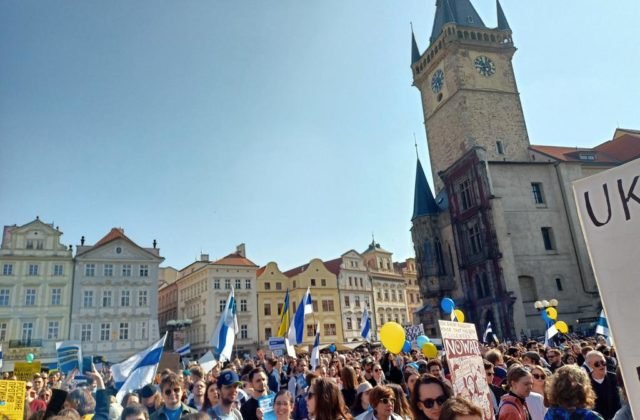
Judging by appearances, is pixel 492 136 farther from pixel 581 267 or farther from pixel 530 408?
pixel 530 408

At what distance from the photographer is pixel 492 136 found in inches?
1726

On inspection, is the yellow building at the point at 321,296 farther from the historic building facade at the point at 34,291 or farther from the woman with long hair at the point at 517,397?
the woman with long hair at the point at 517,397

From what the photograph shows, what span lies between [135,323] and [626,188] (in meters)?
49.0

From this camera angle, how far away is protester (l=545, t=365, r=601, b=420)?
3.91 meters

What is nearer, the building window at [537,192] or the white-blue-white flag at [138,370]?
the white-blue-white flag at [138,370]

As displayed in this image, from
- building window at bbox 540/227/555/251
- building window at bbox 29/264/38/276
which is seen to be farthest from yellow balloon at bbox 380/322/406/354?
building window at bbox 29/264/38/276

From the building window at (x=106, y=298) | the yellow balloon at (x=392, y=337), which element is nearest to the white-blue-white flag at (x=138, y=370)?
the yellow balloon at (x=392, y=337)

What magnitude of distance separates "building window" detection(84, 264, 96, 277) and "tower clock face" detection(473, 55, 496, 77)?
42254 mm

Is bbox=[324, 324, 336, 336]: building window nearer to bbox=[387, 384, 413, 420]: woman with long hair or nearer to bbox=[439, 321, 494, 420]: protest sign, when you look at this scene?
bbox=[439, 321, 494, 420]: protest sign

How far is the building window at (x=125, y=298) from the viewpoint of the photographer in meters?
46.0

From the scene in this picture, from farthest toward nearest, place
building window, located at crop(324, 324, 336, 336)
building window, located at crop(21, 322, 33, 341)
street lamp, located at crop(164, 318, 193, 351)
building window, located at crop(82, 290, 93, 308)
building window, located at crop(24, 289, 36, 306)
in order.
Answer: building window, located at crop(324, 324, 336, 336), street lamp, located at crop(164, 318, 193, 351), building window, located at crop(82, 290, 93, 308), building window, located at crop(24, 289, 36, 306), building window, located at crop(21, 322, 33, 341)

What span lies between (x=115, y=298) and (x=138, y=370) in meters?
41.7

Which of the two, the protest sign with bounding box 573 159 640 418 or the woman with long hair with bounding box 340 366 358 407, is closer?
the protest sign with bounding box 573 159 640 418

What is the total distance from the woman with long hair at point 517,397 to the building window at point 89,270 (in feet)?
155
